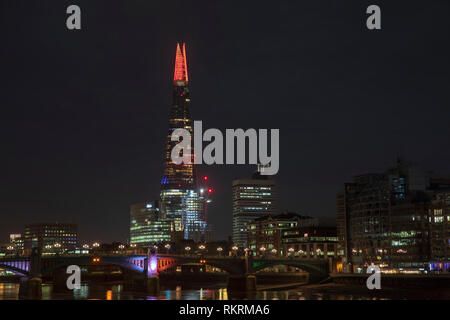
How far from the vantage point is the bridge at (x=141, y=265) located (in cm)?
13775

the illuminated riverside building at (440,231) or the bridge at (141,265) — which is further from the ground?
the illuminated riverside building at (440,231)

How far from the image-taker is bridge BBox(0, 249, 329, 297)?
452ft

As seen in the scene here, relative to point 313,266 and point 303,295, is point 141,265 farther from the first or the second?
point 313,266

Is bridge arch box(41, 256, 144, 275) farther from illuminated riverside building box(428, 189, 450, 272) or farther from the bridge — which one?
illuminated riverside building box(428, 189, 450, 272)

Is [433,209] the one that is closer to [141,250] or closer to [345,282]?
[345,282]

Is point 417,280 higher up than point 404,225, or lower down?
lower down

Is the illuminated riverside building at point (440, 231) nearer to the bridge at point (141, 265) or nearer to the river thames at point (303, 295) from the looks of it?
the bridge at point (141, 265)

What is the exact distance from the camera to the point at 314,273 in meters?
185

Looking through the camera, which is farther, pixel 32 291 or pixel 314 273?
pixel 314 273

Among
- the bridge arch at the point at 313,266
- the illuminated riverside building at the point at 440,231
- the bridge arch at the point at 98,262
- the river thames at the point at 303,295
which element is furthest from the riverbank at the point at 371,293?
the bridge arch at the point at 98,262

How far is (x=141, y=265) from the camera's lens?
506 feet
